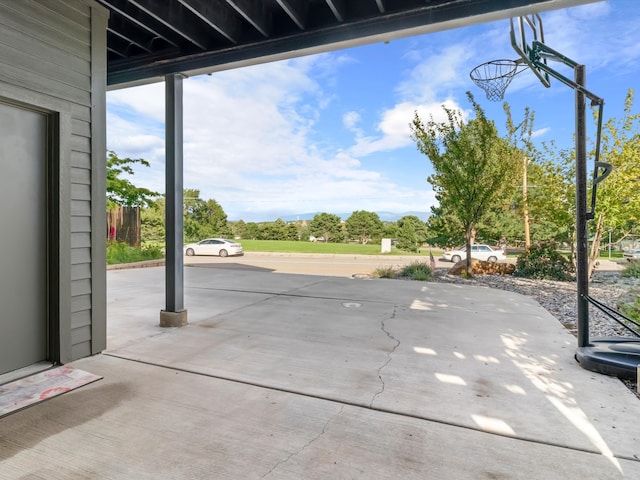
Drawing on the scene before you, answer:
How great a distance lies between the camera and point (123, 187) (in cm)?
1297

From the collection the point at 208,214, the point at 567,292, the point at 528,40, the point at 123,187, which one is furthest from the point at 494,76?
the point at 208,214

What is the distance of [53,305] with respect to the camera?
304 centimetres

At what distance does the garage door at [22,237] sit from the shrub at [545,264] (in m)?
9.93

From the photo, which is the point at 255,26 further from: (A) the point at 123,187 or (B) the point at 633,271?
(A) the point at 123,187

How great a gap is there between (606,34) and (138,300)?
10.7m

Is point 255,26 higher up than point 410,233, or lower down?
higher up

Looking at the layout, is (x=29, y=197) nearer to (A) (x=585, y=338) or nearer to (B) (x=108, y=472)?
(B) (x=108, y=472)

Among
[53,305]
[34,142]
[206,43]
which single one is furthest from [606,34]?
[53,305]

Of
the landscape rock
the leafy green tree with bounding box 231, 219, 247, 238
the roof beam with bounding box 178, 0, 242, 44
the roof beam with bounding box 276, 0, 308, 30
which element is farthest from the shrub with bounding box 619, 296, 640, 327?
the leafy green tree with bounding box 231, 219, 247, 238

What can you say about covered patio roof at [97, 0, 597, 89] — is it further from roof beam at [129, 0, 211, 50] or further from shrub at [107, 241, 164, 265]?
shrub at [107, 241, 164, 265]

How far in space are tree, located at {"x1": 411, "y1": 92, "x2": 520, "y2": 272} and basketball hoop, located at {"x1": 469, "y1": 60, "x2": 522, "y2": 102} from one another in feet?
14.0

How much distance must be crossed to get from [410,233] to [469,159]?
709 inches

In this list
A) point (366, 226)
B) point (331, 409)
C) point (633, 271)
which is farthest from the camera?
point (366, 226)

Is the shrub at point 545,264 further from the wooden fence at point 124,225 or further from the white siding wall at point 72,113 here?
the wooden fence at point 124,225
